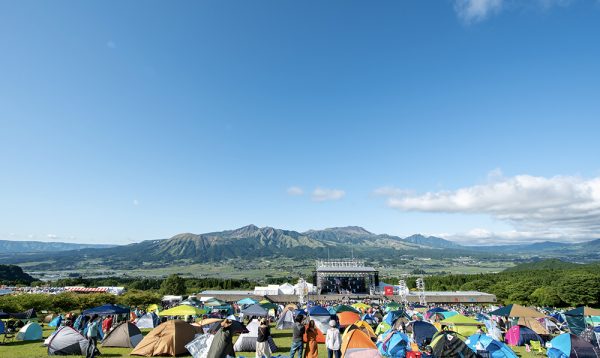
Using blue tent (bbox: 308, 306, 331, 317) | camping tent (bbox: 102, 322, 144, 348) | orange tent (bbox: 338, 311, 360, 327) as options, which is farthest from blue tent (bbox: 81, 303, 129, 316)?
orange tent (bbox: 338, 311, 360, 327)

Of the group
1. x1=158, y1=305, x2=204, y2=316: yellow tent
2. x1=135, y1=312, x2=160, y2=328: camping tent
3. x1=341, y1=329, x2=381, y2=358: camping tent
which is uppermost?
x1=341, y1=329, x2=381, y2=358: camping tent

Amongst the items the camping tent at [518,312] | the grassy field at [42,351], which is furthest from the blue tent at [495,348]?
the camping tent at [518,312]

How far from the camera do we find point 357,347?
11.1 m

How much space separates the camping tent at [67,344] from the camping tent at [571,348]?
1763 centimetres

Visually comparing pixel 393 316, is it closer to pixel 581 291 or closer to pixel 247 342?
pixel 247 342

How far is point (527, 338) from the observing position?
17.8 metres

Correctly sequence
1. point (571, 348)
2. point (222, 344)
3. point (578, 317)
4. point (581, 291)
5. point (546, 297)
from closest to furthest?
point (222, 344) < point (571, 348) < point (578, 317) < point (581, 291) < point (546, 297)

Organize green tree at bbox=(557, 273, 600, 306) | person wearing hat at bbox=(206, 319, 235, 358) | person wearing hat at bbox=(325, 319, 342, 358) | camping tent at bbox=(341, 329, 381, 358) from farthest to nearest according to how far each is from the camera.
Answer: green tree at bbox=(557, 273, 600, 306)
camping tent at bbox=(341, 329, 381, 358)
person wearing hat at bbox=(325, 319, 342, 358)
person wearing hat at bbox=(206, 319, 235, 358)

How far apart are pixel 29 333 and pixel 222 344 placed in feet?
51.8

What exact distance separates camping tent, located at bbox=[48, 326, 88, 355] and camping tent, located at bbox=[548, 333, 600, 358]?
17.6 meters

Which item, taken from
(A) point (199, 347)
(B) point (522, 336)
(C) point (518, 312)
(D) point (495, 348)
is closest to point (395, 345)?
(D) point (495, 348)

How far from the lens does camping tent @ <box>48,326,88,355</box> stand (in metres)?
13.2

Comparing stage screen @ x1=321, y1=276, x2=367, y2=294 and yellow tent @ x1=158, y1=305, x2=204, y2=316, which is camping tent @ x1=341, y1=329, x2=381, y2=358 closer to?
yellow tent @ x1=158, y1=305, x2=204, y2=316

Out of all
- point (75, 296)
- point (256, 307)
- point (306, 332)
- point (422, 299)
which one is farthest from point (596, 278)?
point (75, 296)
